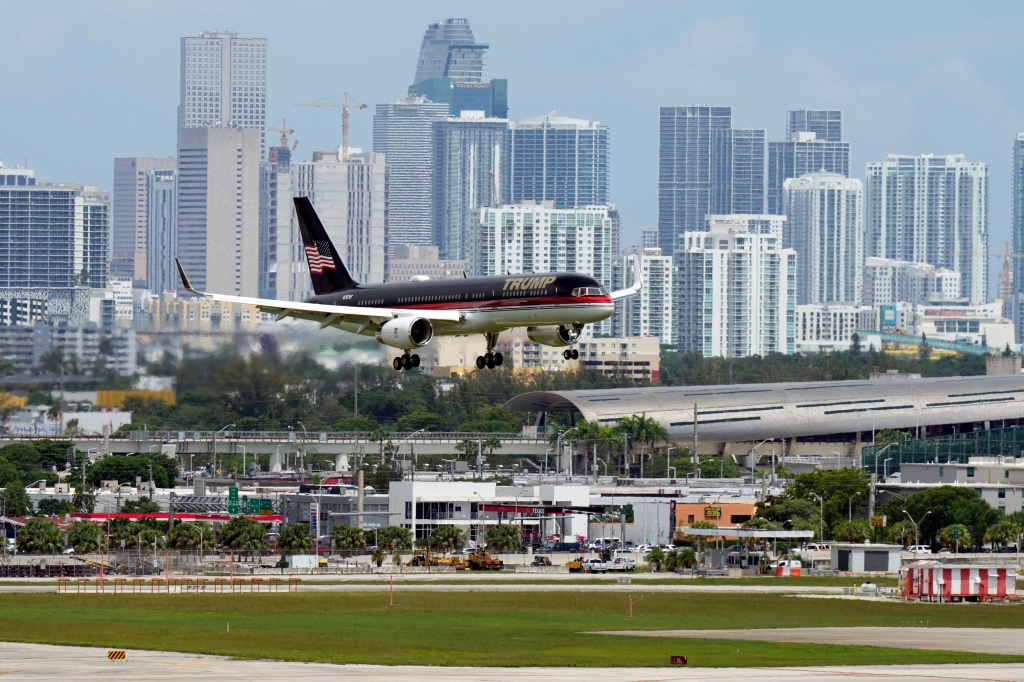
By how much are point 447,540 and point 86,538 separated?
103 ft

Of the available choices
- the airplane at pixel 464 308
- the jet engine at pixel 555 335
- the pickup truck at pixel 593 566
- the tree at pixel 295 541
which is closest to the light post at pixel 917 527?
the pickup truck at pixel 593 566

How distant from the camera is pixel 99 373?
152 m

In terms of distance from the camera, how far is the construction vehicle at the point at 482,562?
173m

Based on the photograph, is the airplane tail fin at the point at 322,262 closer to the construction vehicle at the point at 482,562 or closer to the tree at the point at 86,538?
the construction vehicle at the point at 482,562

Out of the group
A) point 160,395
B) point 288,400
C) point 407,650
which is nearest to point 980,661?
point 407,650

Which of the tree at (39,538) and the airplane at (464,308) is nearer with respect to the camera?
the airplane at (464,308)

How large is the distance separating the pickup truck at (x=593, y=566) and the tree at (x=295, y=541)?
83.6 feet

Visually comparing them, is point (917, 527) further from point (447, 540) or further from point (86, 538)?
point (86, 538)

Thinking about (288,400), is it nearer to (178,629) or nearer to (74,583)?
(74,583)

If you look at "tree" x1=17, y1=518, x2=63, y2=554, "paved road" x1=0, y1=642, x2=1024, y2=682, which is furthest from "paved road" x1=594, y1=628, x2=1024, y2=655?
"tree" x1=17, y1=518, x2=63, y2=554

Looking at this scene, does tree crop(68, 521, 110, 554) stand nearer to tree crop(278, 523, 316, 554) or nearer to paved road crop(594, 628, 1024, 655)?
tree crop(278, 523, 316, 554)

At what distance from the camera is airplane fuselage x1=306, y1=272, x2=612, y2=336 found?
87.4m

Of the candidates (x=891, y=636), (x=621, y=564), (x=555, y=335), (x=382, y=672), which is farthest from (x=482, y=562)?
(x=555, y=335)

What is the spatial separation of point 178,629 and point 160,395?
27.4m
